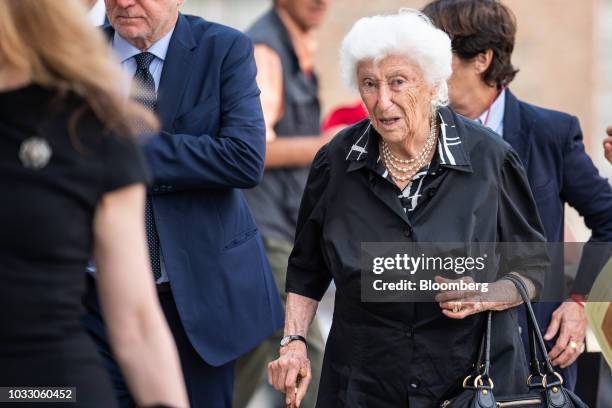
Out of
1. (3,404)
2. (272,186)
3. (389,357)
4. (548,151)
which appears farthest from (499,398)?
(272,186)

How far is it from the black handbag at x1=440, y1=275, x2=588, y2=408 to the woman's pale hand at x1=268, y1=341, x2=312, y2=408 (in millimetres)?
434

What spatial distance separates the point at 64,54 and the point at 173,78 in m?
1.59

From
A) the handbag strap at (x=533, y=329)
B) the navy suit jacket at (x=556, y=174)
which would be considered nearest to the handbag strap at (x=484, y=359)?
the handbag strap at (x=533, y=329)

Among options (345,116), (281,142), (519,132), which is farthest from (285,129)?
(519,132)

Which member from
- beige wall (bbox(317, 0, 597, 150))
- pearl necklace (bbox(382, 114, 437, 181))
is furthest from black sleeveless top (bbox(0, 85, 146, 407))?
beige wall (bbox(317, 0, 597, 150))

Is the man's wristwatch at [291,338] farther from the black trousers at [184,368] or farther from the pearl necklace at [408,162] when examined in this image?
the pearl necklace at [408,162]

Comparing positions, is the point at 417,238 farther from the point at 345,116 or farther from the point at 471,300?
the point at 345,116

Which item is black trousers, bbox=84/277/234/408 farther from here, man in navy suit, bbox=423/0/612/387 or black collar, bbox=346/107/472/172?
man in navy suit, bbox=423/0/612/387

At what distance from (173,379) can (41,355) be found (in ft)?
0.90

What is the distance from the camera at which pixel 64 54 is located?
268cm

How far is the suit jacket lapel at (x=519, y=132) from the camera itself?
14.9 feet

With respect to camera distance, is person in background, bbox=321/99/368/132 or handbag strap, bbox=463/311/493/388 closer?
handbag strap, bbox=463/311/493/388

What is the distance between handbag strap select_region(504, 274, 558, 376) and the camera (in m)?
3.78

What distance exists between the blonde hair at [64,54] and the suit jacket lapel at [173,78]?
150 cm
